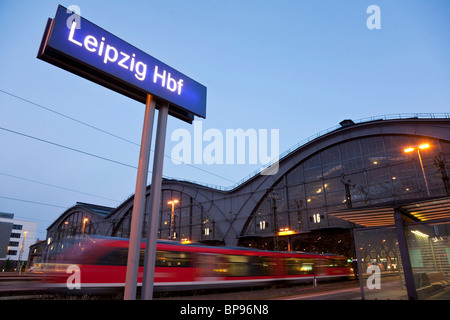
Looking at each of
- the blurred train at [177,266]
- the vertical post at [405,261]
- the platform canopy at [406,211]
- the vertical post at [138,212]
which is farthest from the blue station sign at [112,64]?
the blurred train at [177,266]

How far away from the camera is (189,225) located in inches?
2185

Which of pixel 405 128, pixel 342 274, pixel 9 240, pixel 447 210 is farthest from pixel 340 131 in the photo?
pixel 9 240

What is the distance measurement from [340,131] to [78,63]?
40621mm

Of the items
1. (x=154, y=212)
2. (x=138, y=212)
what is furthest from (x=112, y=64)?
(x=154, y=212)

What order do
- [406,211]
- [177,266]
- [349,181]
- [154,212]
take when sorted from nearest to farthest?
[154,212] < [406,211] < [177,266] < [349,181]

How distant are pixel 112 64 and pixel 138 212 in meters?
3.09

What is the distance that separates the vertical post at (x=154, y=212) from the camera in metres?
5.69

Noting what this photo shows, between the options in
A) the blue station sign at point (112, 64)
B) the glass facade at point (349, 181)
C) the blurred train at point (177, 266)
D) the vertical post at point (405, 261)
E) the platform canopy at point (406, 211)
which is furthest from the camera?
the glass facade at point (349, 181)

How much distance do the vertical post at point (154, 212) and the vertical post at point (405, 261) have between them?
10.7 meters

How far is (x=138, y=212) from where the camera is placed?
5.86 metres

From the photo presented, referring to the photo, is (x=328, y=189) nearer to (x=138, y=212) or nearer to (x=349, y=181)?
(x=349, y=181)

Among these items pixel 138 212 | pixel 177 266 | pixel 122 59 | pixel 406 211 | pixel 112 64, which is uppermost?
pixel 122 59

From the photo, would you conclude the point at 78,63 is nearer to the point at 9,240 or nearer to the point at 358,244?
the point at 358,244

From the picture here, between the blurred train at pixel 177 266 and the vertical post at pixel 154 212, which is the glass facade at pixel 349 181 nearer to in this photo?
the blurred train at pixel 177 266
